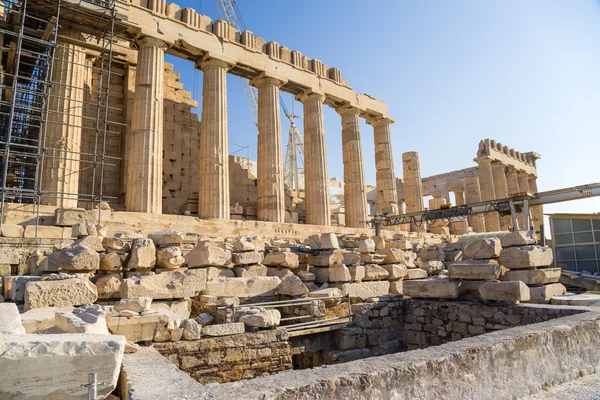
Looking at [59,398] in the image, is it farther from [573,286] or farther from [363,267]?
[573,286]

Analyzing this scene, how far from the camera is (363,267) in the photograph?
10.5 metres

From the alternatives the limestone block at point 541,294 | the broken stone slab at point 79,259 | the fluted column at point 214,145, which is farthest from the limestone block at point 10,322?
the fluted column at point 214,145

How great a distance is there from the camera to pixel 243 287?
28.2 ft

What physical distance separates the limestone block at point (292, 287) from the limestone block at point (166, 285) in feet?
6.22

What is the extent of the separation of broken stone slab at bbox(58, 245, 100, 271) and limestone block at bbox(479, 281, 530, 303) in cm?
752

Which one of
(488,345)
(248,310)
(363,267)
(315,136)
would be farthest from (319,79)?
(488,345)

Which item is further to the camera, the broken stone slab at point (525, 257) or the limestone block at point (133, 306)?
the broken stone slab at point (525, 257)

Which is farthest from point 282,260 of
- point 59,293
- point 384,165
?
point 384,165

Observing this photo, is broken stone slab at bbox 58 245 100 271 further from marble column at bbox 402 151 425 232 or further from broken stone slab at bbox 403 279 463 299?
marble column at bbox 402 151 425 232

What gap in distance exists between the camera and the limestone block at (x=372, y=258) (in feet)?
37.2

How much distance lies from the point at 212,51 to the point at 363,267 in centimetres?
1202

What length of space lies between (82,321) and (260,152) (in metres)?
15.3

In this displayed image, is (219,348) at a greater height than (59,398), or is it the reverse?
(59,398)

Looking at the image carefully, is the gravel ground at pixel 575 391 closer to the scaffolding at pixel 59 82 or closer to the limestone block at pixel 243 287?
the limestone block at pixel 243 287
